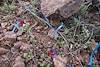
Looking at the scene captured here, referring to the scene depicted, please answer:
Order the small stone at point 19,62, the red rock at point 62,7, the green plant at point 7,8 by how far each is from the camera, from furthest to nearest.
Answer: the green plant at point 7,8 → the red rock at point 62,7 → the small stone at point 19,62

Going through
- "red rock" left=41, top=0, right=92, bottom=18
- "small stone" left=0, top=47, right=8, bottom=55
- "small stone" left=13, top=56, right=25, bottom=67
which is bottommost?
→ "small stone" left=13, top=56, right=25, bottom=67

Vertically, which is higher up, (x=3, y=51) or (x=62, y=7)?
(x=62, y=7)

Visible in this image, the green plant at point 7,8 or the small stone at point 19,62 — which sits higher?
the green plant at point 7,8

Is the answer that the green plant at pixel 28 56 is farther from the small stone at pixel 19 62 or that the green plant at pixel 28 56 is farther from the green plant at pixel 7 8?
the green plant at pixel 7 8

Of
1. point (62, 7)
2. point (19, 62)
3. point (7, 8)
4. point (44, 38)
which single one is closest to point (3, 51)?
point (19, 62)

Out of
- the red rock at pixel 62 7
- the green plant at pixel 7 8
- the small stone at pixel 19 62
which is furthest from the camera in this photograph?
the green plant at pixel 7 8

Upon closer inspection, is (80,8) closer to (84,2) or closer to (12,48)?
(84,2)

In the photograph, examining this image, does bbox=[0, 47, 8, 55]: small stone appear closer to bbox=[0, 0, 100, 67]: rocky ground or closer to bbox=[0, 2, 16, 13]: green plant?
bbox=[0, 0, 100, 67]: rocky ground

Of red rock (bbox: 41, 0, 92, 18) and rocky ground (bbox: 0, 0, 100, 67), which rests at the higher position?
red rock (bbox: 41, 0, 92, 18)

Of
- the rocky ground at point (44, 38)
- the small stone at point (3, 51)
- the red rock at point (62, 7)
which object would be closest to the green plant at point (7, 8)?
the rocky ground at point (44, 38)

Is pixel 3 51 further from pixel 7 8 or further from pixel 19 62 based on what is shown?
pixel 7 8

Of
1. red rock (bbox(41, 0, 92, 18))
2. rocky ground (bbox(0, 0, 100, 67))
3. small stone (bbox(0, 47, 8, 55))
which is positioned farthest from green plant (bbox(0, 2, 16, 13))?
small stone (bbox(0, 47, 8, 55))

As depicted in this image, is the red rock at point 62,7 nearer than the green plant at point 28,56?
No
